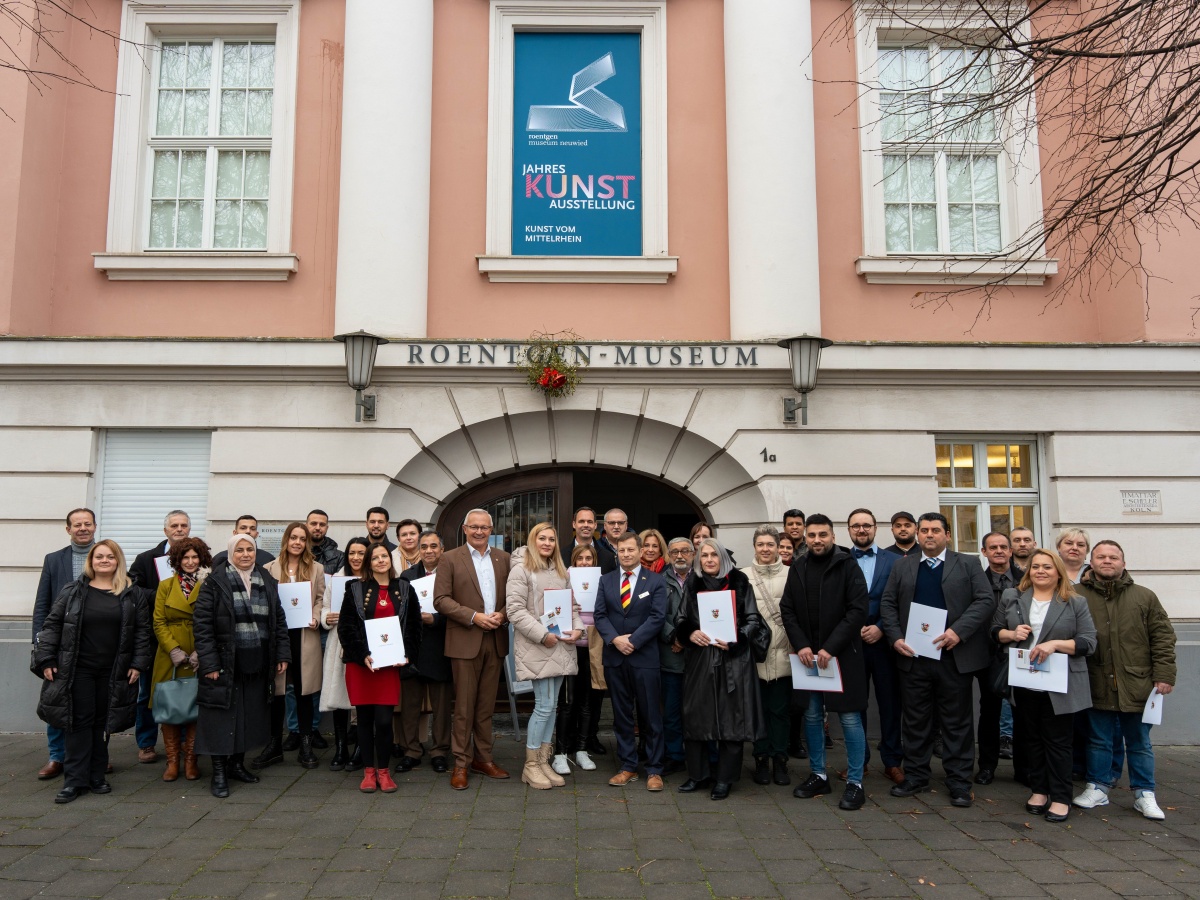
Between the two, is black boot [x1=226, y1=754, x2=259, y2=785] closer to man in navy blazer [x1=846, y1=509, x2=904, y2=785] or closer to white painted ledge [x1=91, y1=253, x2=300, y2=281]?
man in navy blazer [x1=846, y1=509, x2=904, y2=785]

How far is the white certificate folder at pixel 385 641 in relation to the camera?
6234mm

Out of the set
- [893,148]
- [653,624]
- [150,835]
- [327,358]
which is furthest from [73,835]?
[893,148]

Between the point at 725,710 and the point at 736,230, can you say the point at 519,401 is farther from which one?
the point at 725,710

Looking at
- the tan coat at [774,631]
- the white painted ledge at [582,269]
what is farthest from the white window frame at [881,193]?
the tan coat at [774,631]

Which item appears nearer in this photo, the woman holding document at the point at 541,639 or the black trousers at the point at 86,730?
A: the black trousers at the point at 86,730

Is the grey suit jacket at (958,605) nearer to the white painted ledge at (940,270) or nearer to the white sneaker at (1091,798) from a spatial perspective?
the white sneaker at (1091,798)

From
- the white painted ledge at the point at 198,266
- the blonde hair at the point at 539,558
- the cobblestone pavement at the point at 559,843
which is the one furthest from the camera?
the white painted ledge at the point at 198,266

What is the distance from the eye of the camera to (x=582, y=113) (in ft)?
32.2

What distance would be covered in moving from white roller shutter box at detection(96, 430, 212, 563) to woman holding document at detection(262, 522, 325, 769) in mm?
2391

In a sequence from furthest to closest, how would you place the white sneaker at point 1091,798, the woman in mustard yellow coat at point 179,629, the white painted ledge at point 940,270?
the white painted ledge at point 940,270
the woman in mustard yellow coat at point 179,629
the white sneaker at point 1091,798

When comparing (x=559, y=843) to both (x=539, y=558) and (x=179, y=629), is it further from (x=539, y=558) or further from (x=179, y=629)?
(x=179, y=629)

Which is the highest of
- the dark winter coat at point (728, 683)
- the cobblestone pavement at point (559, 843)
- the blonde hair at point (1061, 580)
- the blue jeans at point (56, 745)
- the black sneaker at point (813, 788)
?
the blonde hair at point (1061, 580)

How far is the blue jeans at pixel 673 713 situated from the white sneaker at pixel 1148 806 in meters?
3.15

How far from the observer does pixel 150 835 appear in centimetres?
544
